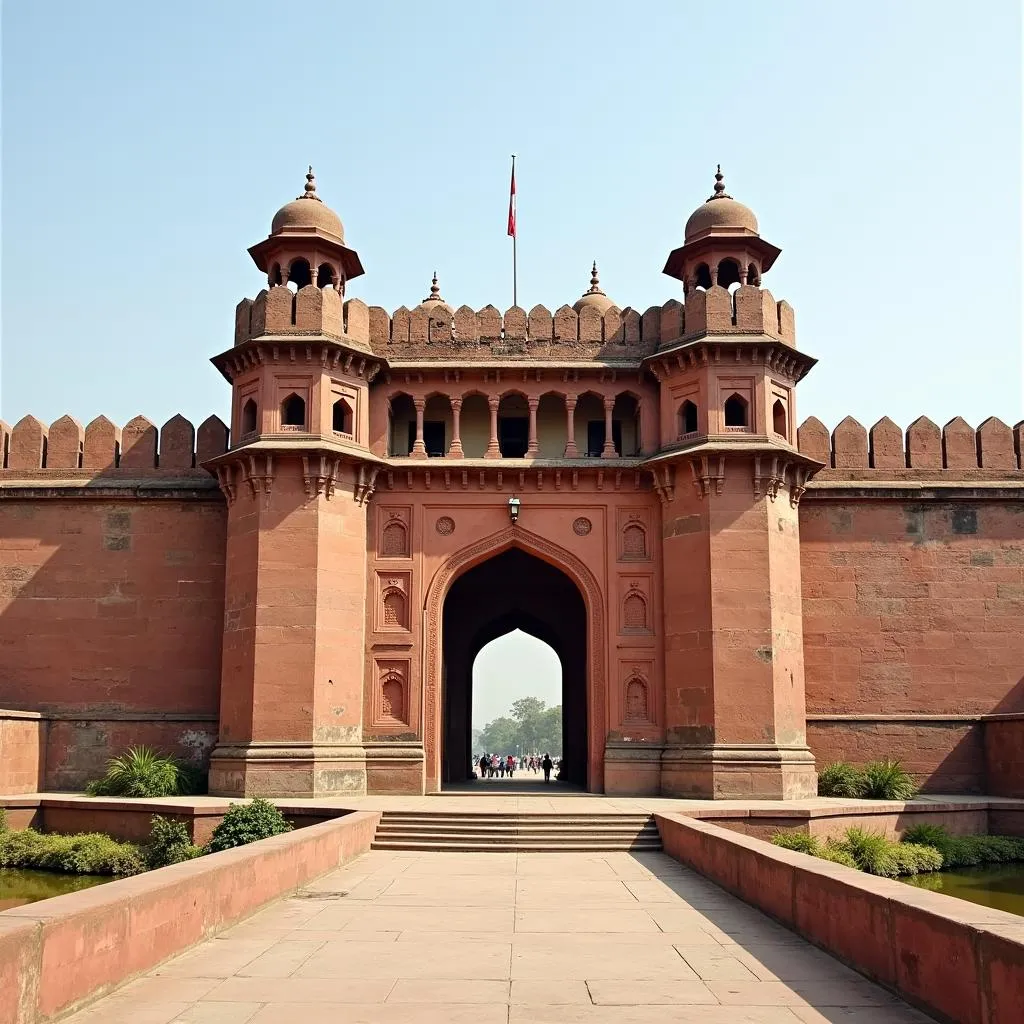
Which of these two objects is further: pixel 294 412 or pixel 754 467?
pixel 294 412

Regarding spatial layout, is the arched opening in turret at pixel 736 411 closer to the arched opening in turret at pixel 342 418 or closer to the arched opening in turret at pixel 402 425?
the arched opening in turret at pixel 402 425

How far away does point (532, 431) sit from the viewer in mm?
18922

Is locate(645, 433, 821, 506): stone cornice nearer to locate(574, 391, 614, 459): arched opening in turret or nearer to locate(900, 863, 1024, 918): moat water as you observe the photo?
locate(574, 391, 614, 459): arched opening in turret

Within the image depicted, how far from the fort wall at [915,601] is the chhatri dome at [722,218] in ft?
12.8

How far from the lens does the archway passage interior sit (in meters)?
23.4

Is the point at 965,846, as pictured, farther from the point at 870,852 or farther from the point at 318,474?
the point at 318,474

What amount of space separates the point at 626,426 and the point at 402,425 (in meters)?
3.95

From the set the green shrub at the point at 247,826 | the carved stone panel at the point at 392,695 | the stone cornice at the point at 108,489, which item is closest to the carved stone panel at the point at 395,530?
the carved stone panel at the point at 392,695

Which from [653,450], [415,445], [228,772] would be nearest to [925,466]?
[653,450]

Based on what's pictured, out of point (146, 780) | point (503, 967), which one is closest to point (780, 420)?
point (146, 780)

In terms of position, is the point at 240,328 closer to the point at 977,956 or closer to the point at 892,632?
the point at 892,632

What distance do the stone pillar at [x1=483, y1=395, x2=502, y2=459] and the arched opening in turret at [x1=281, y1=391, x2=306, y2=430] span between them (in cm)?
309

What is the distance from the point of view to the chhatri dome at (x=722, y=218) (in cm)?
1884

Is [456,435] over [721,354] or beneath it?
beneath
